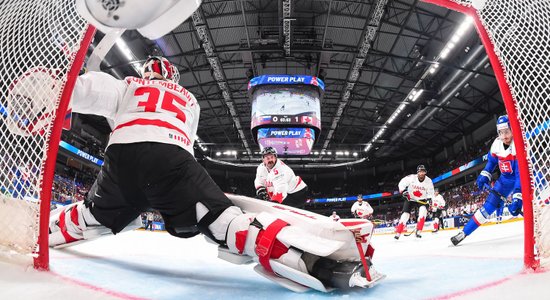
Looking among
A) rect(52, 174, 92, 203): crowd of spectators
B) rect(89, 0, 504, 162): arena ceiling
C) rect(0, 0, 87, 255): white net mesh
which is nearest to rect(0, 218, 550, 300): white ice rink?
rect(0, 0, 87, 255): white net mesh

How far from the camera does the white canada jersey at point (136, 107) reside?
173cm

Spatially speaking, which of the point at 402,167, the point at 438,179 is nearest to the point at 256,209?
the point at 438,179

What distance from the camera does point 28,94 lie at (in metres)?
1.55

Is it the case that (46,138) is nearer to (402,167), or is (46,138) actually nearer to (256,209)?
(256,209)

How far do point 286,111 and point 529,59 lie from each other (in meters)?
8.83

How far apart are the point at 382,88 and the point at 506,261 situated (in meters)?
15.6

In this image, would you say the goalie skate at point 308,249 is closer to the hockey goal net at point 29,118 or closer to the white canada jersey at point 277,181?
the hockey goal net at point 29,118

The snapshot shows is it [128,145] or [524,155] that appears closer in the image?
[524,155]

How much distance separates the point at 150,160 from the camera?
5.49 feet

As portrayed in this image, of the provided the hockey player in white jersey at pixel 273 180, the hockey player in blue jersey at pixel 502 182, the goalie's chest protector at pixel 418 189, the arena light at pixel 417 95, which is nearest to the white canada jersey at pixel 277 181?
the hockey player in white jersey at pixel 273 180

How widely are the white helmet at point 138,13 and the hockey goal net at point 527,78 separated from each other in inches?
50.8

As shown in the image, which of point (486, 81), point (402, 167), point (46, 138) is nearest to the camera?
point (46, 138)

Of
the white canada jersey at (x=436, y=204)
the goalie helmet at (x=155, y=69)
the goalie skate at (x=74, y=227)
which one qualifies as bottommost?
the goalie skate at (x=74, y=227)

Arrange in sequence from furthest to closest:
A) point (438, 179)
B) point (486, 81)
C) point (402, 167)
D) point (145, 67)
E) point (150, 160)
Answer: point (402, 167)
point (438, 179)
point (486, 81)
point (145, 67)
point (150, 160)
